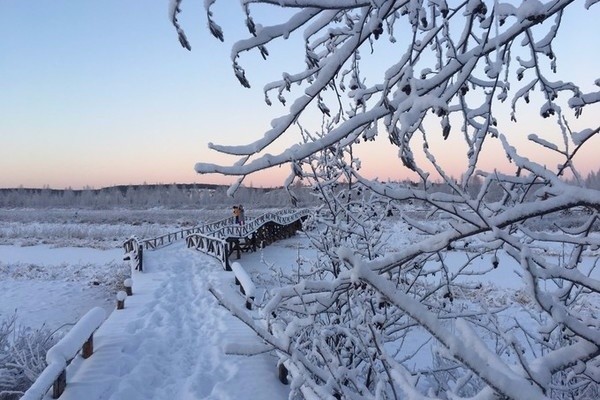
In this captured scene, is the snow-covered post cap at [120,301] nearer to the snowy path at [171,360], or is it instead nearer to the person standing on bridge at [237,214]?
the snowy path at [171,360]

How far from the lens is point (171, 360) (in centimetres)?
582

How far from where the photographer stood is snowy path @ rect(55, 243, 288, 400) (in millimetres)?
4848

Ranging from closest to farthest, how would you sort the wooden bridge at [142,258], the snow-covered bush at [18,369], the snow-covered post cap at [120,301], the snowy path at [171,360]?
the wooden bridge at [142,258] → the snowy path at [171,360] → the snow-covered bush at [18,369] → the snow-covered post cap at [120,301]

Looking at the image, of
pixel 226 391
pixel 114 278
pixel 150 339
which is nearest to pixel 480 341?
pixel 226 391

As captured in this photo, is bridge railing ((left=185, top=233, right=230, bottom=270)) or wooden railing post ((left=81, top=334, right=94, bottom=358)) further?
bridge railing ((left=185, top=233, right=230, bottom=270))

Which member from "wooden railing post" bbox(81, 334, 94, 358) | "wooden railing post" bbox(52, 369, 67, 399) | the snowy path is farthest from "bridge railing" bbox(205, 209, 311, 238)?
"wooden railing post" bbox(52, 369, 67, 399)

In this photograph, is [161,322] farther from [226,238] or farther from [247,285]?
[226,238]

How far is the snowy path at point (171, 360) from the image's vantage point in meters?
4.85

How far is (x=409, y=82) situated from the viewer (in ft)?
4.35

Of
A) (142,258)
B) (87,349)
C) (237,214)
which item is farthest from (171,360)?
(237,214)

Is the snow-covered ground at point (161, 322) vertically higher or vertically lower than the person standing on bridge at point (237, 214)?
lower

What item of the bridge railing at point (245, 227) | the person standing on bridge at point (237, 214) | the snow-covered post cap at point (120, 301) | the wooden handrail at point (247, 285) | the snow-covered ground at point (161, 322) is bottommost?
the snow-covered ground at point (161, 322)

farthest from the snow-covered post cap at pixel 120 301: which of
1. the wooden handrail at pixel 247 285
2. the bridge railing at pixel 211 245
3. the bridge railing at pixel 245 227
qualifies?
the bridge railing at pixel 245 227

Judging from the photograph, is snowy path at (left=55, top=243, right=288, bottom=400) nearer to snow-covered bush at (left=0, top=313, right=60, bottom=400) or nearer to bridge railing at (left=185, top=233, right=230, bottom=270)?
snow-covered bush at (left=0, top=313, right=60, bottom=400)
